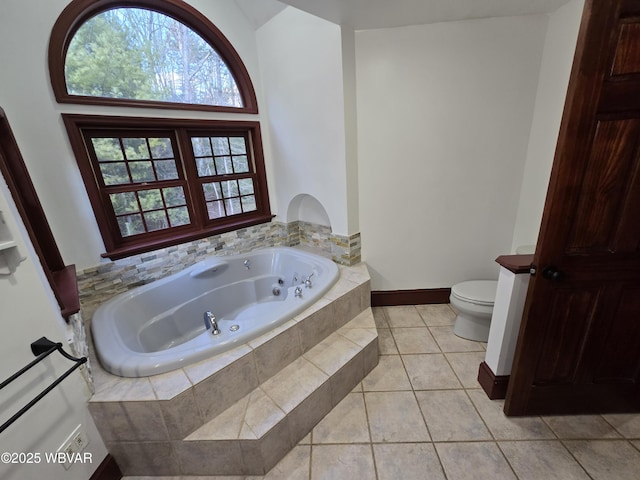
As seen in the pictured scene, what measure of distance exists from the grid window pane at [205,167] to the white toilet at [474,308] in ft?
7.73

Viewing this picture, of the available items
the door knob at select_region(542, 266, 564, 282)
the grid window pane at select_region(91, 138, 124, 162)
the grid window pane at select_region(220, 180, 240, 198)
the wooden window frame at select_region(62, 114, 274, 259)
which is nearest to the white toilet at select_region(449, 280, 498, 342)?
the door knob at select_region(542, 266, 564, 282)

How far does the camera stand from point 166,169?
211 centimetres

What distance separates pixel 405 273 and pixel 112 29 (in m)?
2.97

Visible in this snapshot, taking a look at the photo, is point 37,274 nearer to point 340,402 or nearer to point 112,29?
point 340,402

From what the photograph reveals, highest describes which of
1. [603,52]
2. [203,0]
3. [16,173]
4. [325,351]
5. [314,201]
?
[203,0]

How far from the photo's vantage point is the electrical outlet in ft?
3.26

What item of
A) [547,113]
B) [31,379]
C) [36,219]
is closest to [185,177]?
[36,219]

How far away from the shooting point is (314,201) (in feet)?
8.48

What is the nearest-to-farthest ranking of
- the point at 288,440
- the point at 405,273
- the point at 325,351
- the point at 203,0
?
the point at 288,440 < the point at 325,351 < the point at 203,0 < the point at 405,273

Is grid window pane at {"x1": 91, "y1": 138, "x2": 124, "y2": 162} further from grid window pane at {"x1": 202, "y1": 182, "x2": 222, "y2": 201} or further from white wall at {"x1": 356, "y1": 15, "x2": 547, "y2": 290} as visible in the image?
white wall at {"x1": 356, "y1": 15, "x2": 547, "y2": 290}

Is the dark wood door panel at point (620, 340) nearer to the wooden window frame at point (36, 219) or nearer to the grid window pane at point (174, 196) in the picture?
the wooden window frame at point (36, 219)

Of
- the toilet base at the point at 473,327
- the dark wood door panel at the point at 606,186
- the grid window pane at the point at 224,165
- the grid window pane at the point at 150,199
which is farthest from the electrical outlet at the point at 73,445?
the toilet base at the point at 473,327

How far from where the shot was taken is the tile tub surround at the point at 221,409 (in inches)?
44.5

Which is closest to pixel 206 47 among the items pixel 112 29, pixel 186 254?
pixel 112 29
